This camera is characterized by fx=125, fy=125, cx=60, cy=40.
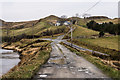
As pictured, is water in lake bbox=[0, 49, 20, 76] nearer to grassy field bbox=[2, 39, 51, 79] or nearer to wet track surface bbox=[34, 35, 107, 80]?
grassy field bbox=[2, 39, 51, 79]

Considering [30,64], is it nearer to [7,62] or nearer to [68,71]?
[68,71]

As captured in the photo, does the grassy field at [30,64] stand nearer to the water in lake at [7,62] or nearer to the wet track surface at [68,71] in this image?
the wet track surface at [68,71]

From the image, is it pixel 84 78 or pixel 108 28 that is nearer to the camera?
pixel 84 78

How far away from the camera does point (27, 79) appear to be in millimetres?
11039

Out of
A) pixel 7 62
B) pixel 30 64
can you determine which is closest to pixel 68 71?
pixel 30 64

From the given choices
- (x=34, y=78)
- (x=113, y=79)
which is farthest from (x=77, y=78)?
(x=34, y=78)

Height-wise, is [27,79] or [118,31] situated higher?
[118,31]

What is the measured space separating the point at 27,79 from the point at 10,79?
1.75 meters

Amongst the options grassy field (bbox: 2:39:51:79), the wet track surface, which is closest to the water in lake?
grassy field (bbox: 2:39:51:79)

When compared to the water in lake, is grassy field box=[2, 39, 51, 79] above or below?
above

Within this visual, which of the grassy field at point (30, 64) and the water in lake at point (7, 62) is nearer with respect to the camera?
the grassy field at point (30, 64)

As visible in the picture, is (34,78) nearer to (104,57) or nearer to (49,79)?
(49,79)

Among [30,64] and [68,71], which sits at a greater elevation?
[68,71]

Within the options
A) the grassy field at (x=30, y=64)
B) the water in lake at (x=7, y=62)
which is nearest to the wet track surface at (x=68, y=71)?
the grassy field at (x=30, y=64)
